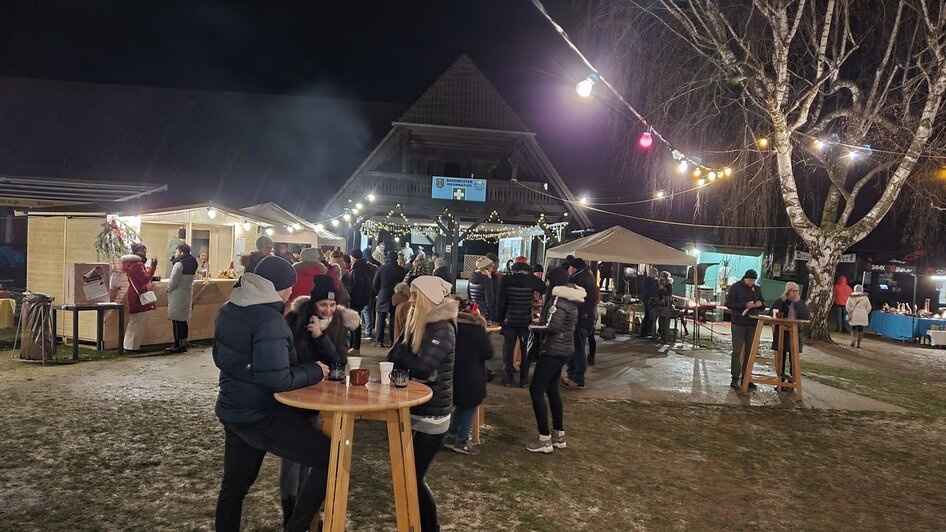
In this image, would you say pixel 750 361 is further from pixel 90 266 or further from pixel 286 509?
pixel 90 266

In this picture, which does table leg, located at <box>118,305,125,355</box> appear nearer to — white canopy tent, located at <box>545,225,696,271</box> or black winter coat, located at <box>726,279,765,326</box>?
white canopy tent, located at <box>545,225,696,271</box>

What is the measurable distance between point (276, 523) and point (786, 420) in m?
6.07

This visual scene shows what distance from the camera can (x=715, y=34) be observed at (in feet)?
40.7

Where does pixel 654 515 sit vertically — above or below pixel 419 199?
below

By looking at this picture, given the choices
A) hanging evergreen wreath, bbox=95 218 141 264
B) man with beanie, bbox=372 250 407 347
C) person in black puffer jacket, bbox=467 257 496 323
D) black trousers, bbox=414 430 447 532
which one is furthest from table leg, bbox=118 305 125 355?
black trousers, bbox=414 430 447 532

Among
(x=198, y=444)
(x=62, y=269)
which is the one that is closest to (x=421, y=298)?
(x=198, y=444)

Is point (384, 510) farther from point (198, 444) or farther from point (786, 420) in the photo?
→ point (786, 420)

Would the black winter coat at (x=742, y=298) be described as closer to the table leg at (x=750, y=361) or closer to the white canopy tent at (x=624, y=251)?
the table leg at (x=750, y=361)

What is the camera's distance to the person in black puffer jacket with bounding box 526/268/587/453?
5.03 meters

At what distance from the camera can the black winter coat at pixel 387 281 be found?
10109mm

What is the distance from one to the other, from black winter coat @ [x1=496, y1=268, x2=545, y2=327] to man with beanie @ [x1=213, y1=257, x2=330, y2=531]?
16.0 feet

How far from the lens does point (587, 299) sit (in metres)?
8.33

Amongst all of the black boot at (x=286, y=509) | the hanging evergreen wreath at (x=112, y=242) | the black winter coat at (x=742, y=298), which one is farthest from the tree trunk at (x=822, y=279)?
the hanging evergreen wreath at (x=112, y=242)

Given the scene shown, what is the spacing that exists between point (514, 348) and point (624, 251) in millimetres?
4055
